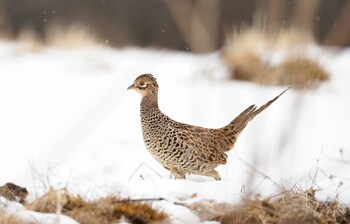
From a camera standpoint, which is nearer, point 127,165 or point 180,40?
point 127,165

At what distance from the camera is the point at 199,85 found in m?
8.84

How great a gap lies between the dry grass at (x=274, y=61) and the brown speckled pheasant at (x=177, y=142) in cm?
421

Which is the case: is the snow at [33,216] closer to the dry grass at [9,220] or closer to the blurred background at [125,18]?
the dry grass at [9,220]

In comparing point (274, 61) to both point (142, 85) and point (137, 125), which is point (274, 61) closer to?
point (137, 125)

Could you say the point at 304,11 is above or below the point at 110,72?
above

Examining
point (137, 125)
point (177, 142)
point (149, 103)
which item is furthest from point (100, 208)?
point (137, 125)

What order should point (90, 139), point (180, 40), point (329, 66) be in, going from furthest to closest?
point (180, 40), point (329, 66), point (90, 139)

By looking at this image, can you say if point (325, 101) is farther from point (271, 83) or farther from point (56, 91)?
point (56, 91)

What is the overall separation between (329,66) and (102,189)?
288 inches

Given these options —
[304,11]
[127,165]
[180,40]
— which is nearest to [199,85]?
[127,165]

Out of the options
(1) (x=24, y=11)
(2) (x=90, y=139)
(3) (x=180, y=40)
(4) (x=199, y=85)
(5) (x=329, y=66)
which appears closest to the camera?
(2) (x=90, y=139)

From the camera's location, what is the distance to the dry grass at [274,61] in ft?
32.0

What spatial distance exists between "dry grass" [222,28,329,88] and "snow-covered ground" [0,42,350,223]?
6.9 inches

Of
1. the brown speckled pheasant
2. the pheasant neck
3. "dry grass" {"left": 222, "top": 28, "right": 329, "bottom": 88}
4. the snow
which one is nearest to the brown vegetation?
the snow
